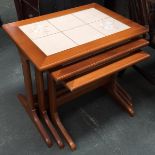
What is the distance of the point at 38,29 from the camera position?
1.21 metres

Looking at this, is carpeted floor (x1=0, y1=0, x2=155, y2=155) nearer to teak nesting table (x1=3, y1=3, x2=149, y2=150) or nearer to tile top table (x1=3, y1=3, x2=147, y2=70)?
teak nesting table (x1=3, y1=3, x2=149, y2=150)

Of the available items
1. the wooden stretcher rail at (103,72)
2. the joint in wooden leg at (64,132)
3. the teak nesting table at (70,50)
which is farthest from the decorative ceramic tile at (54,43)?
the joint in wooden leg at (64,132)

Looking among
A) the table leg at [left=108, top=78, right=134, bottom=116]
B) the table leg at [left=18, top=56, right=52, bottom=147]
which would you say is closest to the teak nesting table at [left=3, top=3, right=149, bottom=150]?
the table leg at [left=18, top=56, right=52, bottom=147]

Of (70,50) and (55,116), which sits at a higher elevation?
(70,50)

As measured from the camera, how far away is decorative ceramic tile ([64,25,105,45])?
1.14 metres

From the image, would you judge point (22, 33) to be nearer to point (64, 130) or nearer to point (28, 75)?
point (28, 75)

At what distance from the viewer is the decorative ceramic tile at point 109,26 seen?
3.98 ft

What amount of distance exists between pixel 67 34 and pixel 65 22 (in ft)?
0.44

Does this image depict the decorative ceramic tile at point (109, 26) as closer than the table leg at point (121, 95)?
Yes

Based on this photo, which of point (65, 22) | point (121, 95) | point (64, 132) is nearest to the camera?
point (65, 22)

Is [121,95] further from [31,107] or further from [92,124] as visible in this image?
[31,107]

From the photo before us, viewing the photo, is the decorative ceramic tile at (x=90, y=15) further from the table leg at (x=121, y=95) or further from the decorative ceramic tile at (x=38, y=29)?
the table leg at (x=121, y=95)

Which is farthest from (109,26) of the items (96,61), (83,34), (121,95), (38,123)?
(38,123)

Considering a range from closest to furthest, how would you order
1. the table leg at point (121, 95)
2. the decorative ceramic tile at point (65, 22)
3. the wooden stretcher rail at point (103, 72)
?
the wooden stretcher rail at point (103, 72)
the decorative ceramic tile at point (65, 22)
the table leg at point (121, 95)
